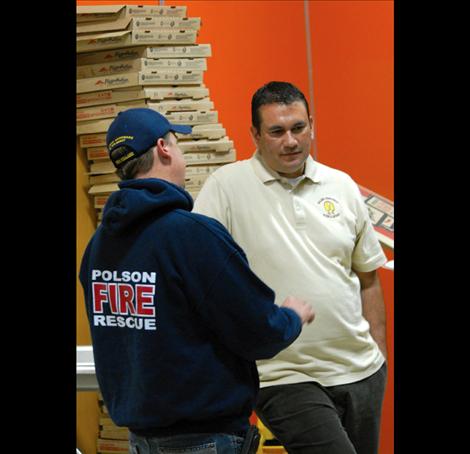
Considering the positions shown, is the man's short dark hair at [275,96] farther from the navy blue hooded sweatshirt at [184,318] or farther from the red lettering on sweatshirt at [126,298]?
the red lettering on sweatshirt at [126,298]

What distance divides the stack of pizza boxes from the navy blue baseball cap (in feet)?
8.11

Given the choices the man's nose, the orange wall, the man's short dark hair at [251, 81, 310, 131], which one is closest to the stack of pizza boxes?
the orange wall

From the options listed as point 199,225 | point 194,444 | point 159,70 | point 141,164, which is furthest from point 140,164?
point 159,70

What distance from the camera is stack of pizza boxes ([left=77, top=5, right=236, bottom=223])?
5.13 meters

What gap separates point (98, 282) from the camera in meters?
2.54

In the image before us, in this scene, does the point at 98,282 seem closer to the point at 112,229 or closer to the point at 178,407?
the point at 112,229

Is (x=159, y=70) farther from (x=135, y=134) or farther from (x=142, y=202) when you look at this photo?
(x=142, y=202)

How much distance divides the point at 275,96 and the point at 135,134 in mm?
1137

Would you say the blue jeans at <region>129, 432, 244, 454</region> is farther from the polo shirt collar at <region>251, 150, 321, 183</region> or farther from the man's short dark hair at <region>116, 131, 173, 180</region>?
the polo shirt collar at <region>251, 150, 321, 183</region>

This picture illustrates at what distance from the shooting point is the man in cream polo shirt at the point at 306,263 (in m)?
3.22

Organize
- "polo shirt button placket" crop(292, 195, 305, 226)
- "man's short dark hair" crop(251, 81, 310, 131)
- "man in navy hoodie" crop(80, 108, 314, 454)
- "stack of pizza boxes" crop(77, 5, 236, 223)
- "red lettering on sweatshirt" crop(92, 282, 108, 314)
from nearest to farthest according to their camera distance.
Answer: "man in navy hoodie" crop(80, 108, 314, 454) → "red lettering on sweatshirt" crop(92, 282, 108, 314) → "polo shirt button placket" crop(292, 195, 305, 226) → "man's short dark hair" crop(251, 81, 310, 131) → "stack of pizza boxes" crop(77, 5, 236, 223)
